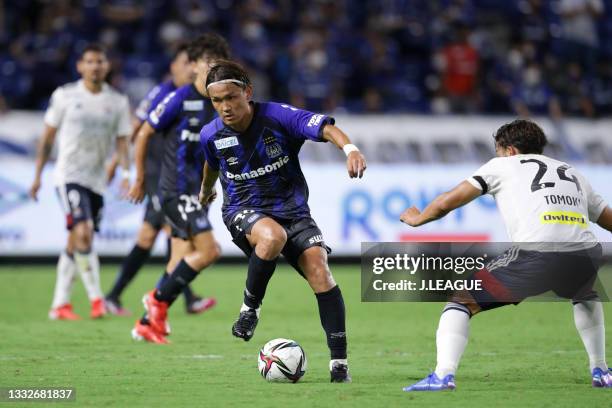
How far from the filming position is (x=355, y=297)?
44.6ft

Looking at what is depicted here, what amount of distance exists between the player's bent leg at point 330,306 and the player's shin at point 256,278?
0.21 meters

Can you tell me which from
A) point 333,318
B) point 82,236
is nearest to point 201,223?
point 82,236

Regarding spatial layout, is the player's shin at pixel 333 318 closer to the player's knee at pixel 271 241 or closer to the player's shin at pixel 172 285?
the player's knee at pixel 271 241

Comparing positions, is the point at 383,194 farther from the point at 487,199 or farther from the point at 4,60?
the point at 4,60

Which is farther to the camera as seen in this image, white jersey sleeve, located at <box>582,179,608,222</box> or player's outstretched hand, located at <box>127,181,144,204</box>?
player's outstretched hand, located at <box>127,181,144,204</box>

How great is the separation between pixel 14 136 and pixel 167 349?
9145mm

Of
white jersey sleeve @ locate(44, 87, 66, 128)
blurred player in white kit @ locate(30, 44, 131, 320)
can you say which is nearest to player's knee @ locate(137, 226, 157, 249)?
blurred player in white kit @ locate(30, 44, 131, 320)

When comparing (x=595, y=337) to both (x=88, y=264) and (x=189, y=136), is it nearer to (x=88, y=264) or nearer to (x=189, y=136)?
(x=189, y=136)

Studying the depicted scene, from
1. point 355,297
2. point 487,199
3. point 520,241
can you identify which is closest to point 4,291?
point 355,297

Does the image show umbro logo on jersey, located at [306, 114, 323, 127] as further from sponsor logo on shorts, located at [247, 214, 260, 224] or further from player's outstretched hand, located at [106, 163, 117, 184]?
player's outstretched hand, located at [106, 163, 117, 184]

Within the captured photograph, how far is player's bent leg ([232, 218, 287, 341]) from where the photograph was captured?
6.93 m

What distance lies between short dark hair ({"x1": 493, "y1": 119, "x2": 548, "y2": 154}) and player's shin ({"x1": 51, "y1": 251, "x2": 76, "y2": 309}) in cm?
585

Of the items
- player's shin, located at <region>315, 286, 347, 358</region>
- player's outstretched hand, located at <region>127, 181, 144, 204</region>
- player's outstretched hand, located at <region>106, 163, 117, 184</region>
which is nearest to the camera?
player's shin, located at <region>315, 286, 347, 358</region>

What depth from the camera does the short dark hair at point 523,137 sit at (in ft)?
21.9
